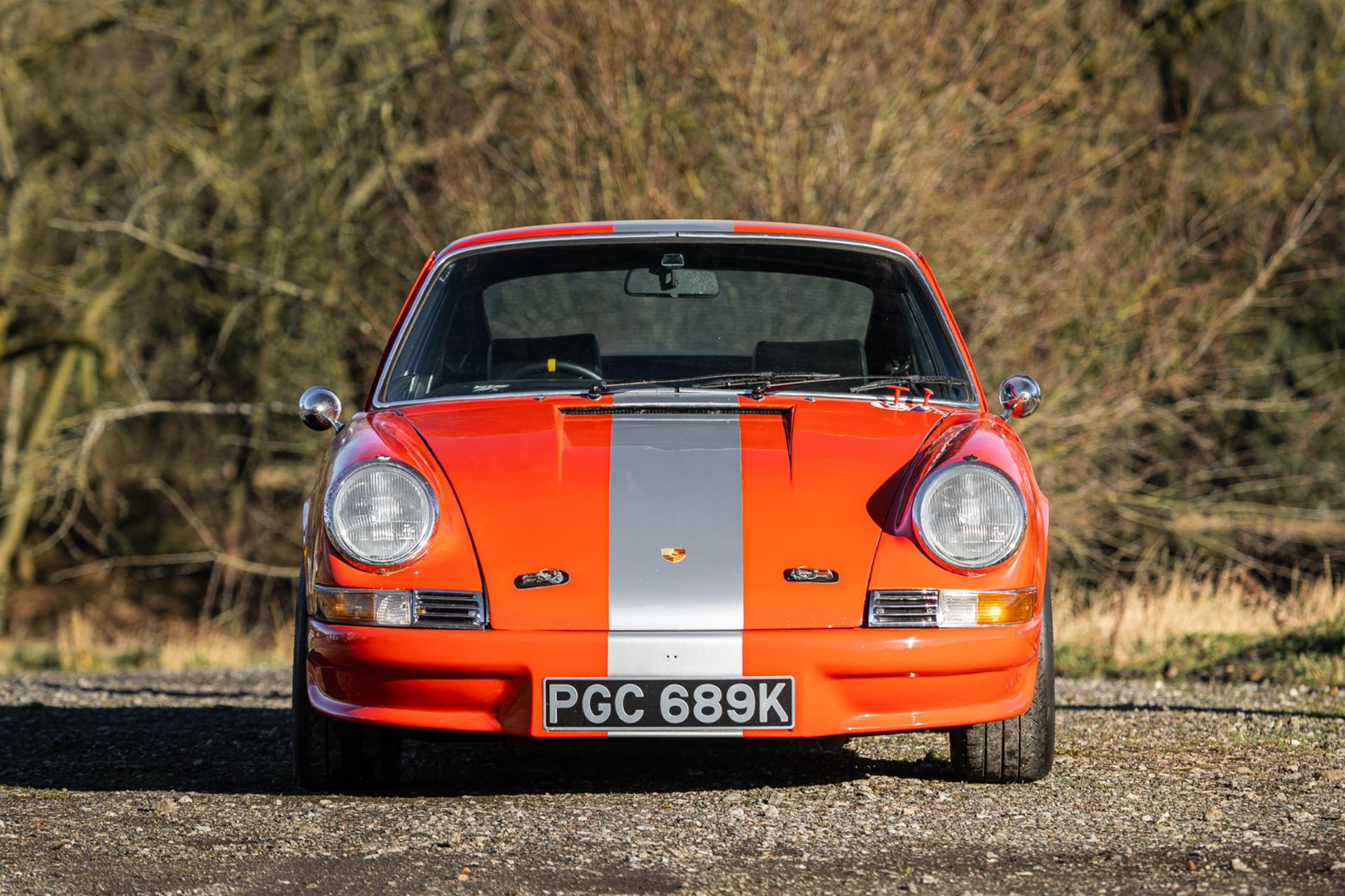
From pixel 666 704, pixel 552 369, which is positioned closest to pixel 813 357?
pixel 552 369

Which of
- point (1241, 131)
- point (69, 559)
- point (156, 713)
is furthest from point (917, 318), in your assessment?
point (69, 559)

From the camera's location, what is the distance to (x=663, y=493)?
4094 millimetres

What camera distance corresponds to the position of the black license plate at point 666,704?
3.79 metres

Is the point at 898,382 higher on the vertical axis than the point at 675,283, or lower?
lower

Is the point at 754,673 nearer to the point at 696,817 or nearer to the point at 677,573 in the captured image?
the point at 677,573

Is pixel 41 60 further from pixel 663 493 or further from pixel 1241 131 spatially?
pixel 663 493

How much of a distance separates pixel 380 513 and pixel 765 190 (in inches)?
337

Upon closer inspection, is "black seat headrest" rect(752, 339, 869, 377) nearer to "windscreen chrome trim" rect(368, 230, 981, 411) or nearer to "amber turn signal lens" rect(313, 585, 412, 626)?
"windscreen chrome trim" rect(368, 230, 981, 411)

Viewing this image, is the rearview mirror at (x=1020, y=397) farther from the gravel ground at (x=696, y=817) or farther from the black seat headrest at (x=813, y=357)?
the gravel ground at (x=696, y=817)

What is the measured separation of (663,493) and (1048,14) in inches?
396

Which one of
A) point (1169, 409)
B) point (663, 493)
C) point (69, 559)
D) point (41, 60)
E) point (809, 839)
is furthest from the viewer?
point (69, 559)

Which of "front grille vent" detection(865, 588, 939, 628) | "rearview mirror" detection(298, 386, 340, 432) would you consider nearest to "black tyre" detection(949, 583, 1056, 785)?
"front grille vent" detection(865, 588, 939, 628)

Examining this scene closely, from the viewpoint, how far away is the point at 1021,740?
14.1 feet

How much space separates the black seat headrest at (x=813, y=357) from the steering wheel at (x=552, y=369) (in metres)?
0.52
